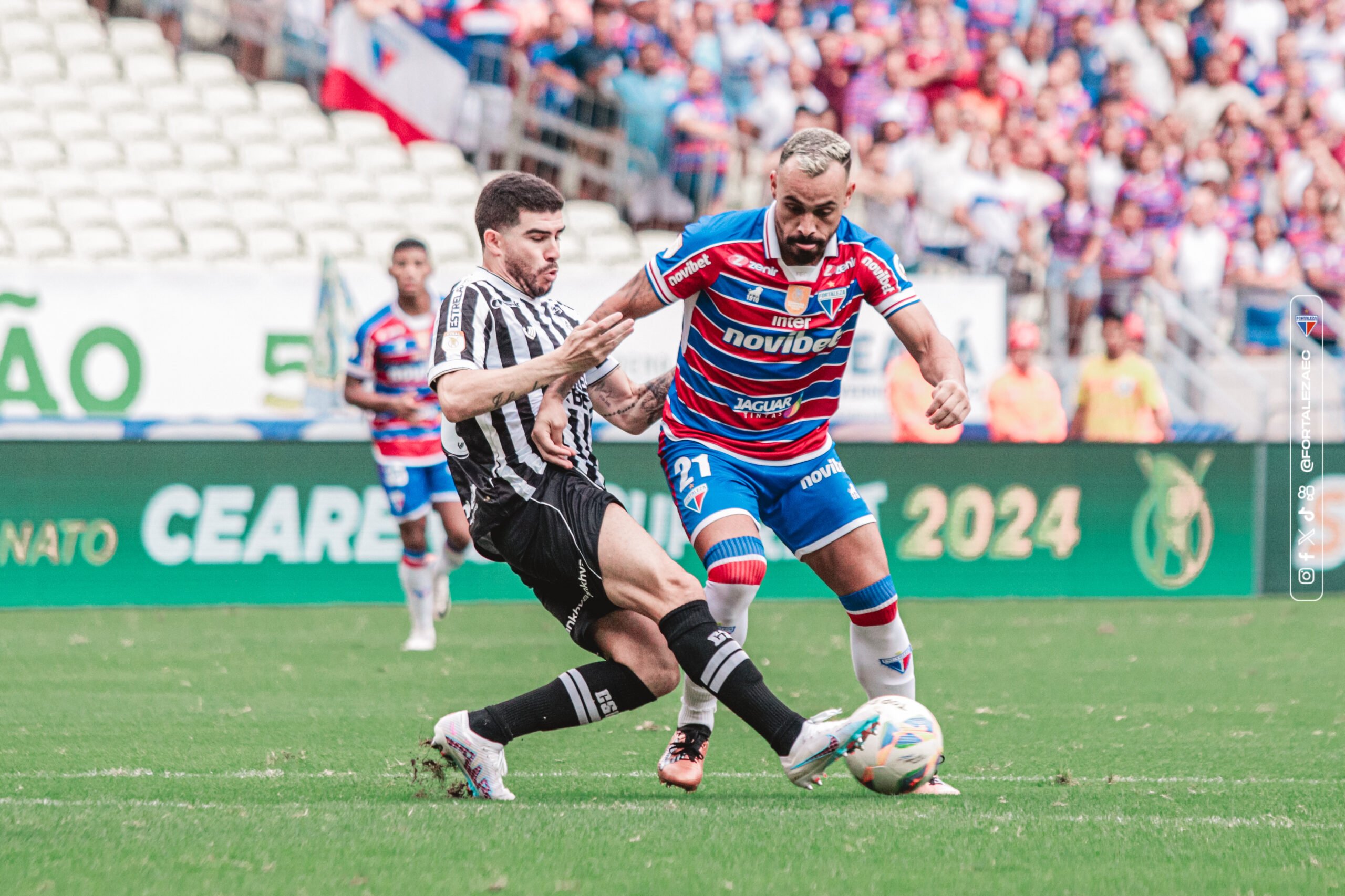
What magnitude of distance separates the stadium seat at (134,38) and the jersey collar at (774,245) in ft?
46.7

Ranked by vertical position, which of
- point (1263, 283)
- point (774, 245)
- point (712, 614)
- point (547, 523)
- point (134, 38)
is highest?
point (134, 38)

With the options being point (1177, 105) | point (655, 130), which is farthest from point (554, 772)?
point (1177, 105)

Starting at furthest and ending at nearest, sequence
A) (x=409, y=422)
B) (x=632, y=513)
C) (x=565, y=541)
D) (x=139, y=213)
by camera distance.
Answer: (x=139, y=213) → (x=632, y=513) → (x=409, y=422) → (x=565, y=541)

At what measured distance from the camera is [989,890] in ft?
13.2

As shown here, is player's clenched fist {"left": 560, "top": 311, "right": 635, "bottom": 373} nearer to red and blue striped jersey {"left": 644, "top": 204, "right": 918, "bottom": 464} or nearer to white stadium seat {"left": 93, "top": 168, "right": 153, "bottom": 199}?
red and blue striped jersey {"left": 644, "top": 204, "right": 918, "bottom": 464}

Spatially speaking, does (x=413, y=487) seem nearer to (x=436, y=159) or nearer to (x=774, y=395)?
(x=774, y=395)

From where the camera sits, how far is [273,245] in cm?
1602

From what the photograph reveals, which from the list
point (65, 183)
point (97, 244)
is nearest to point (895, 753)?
point (97, 244)

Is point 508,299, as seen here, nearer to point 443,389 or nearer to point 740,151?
point 443,389

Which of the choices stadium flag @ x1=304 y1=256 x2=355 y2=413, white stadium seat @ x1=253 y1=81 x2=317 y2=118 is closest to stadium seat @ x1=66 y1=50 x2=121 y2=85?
white stadium seat @ x1=253 y1=81 x2=317 y2=118

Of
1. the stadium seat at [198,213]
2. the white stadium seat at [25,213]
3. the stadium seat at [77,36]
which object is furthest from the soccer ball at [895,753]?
the stadium seat at [77,36]

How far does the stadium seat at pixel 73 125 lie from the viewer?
17.2 metres

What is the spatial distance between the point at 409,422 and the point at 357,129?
792cm

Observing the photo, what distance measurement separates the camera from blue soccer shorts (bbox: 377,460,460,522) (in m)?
10.9
